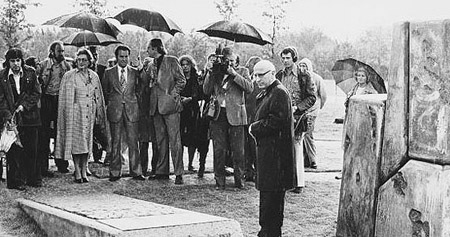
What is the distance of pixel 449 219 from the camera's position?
19.0ft

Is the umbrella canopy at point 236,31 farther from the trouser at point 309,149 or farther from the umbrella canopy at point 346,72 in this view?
the trouser at point 309,149

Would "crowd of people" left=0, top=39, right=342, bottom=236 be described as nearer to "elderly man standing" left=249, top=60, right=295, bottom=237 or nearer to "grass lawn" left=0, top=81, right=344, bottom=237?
"grass lawn" left=0, top=81, right=344, bottom=237

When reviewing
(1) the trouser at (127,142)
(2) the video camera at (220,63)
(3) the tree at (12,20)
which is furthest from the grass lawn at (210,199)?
(3) the tree at (12,20)

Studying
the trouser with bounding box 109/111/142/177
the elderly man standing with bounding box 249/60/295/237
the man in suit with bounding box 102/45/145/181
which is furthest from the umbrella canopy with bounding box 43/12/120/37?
the elderly man standing with bounding box 249/60/295/237

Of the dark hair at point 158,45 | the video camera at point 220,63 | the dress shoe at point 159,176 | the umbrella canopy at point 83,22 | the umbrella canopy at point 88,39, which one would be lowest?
the dress shoe at point 159,176

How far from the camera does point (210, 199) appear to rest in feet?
31.6

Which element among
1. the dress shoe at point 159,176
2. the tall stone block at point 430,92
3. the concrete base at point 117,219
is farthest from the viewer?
the dress shoe at point 159,176

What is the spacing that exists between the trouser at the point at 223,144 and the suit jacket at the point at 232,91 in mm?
100

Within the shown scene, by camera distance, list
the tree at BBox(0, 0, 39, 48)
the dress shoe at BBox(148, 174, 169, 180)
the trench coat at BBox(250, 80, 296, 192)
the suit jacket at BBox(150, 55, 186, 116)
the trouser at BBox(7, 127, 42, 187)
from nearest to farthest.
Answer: the trench coat at BBox(250, 80, 296, 192) < the trouser at BBox(7, 127, 42, 187) < the suit jacket at BBox(150, 55, 186, 116) < the dress shoe at BBox(148, 174, 169, 180) < the tree at BBox(0, 0, 39, 48)

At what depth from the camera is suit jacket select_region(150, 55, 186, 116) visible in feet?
35.0

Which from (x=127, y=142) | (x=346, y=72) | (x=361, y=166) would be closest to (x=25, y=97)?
(x=127, y=142)

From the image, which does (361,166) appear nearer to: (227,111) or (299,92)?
(299,92)

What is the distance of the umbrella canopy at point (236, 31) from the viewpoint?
11164 mm

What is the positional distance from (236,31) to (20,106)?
3.32m
